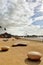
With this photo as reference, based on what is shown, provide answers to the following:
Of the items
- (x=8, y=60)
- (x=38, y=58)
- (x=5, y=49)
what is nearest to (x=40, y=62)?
(x=38, y=58)

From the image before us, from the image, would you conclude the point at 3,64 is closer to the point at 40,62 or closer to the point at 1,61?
the point at 1,61

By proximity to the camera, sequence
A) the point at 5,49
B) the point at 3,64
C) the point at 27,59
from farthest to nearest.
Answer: the point at 5,49 → the point at 27,59 → the point at 3,64

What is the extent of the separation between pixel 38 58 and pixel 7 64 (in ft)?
5.69

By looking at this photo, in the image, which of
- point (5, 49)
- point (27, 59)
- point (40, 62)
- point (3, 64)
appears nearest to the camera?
point (3, 64)

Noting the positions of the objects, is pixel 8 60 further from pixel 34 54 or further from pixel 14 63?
pixel 34 54

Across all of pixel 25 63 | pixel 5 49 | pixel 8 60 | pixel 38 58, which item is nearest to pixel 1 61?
pixel 8 60

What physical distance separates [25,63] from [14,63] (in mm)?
542

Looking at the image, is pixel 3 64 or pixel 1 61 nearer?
pixel 3 64

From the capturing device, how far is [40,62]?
866cm

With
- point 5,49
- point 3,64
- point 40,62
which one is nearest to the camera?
point 3,64

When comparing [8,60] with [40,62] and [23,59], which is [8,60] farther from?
[40,62]

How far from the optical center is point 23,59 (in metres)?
9.23

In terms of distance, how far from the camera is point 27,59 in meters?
9.23

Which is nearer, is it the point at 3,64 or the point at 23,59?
the point at 3,64
